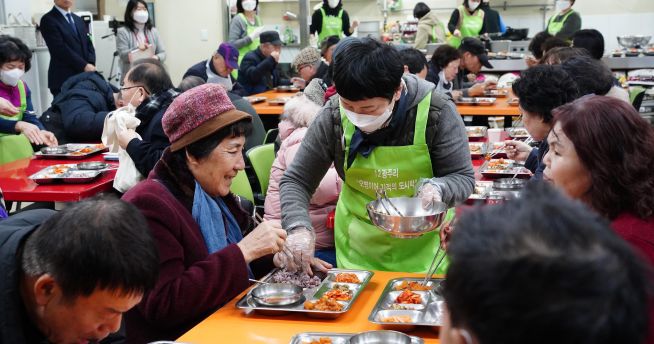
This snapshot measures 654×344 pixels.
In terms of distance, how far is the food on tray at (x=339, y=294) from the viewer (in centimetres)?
230

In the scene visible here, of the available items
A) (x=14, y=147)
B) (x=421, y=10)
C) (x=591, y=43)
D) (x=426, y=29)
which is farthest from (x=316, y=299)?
(x=421, y=10)

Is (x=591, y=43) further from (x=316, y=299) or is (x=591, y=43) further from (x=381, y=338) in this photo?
(x=381, y=338)

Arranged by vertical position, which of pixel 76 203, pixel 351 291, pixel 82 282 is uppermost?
pixel 76 203

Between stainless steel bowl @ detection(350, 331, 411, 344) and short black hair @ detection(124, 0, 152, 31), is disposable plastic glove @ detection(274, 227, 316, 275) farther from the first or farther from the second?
short black hair @ detection(124, 0, 152, 31)

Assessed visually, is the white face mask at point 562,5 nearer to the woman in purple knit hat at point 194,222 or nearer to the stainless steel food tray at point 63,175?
the stainless steel food tray at point 63,175

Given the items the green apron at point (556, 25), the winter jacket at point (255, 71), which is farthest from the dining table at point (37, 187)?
the green apron at point (556, 25)

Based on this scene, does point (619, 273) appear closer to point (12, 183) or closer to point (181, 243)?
point (181, 243)

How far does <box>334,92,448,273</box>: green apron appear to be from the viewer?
8.63 ft

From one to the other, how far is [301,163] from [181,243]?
0.67 metres

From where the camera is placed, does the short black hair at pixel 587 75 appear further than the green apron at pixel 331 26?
No

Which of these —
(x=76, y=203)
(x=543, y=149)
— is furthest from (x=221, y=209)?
(x=543, y=149)

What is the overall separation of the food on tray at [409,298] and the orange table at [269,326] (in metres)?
0.09

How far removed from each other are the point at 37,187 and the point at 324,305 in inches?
89.0

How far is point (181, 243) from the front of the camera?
2264 mm
